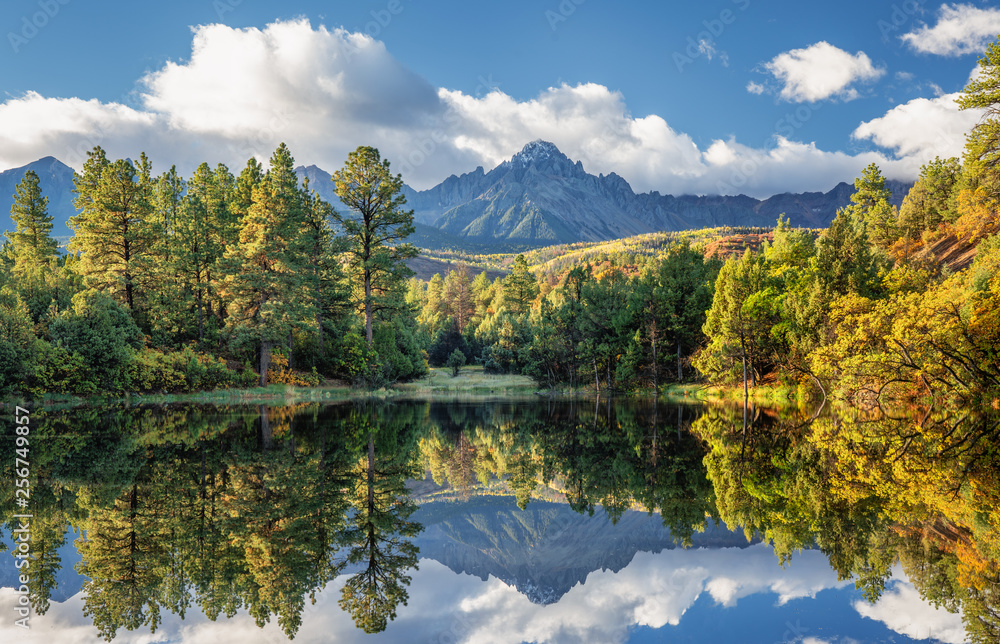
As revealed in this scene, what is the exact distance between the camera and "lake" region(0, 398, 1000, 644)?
5.43 metres

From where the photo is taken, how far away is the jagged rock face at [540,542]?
23.3 ft

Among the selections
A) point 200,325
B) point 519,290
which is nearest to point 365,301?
point 200,325

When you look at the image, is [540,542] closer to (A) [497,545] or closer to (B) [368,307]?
(A) [497,545]

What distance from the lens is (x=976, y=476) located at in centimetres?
1144

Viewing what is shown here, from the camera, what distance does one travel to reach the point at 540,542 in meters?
8.46

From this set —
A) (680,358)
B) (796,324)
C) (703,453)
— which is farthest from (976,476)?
(680,358)

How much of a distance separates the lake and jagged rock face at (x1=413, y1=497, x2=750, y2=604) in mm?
47

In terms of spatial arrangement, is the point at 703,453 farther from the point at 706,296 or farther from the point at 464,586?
the point at 706,296

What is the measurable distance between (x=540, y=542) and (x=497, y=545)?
0.69 metres

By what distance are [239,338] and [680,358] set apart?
4005 centimetres

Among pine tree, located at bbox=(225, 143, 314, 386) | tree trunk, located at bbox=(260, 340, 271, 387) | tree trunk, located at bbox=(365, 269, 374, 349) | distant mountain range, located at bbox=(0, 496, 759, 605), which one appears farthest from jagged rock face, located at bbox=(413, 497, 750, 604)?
tree trunk, located at bbox=(365, 269, 374, 349)

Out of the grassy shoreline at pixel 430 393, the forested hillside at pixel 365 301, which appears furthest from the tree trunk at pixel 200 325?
the grassy shoreline at pixel 430 393

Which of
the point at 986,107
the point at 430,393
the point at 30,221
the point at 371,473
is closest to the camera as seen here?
the point at 371,473

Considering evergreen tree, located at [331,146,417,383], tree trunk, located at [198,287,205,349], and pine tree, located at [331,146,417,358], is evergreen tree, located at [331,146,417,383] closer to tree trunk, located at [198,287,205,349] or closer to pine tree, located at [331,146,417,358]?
pine tree, located at [331,146,417,358]
